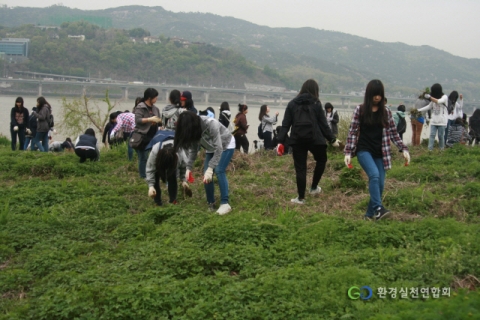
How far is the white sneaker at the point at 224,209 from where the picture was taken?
648 cm

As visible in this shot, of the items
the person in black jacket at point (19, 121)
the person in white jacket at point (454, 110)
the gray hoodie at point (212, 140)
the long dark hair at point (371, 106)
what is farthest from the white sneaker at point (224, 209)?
the person in black jacket at point (19, 121)

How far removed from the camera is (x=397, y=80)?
121875 millimetres

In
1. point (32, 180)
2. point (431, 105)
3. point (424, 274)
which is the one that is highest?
point (431, 105)

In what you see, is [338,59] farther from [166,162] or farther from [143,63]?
[166,162]

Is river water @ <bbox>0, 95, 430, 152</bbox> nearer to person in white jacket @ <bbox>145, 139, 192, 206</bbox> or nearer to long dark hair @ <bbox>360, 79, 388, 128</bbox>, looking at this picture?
person in white jacket @ <bbox>145, 139, 192, 206</bbox>

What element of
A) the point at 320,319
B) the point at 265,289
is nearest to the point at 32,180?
the point at 265,289

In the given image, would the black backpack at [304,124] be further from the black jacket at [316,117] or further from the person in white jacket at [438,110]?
the person in white jacket at [438,110]

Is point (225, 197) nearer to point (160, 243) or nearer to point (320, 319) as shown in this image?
point (160, 243)

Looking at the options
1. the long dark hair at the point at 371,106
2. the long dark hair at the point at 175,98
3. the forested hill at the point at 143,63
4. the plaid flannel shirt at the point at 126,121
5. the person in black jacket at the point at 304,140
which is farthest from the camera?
the forested hill at the point at 143,63

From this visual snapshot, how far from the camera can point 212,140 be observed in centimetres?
646

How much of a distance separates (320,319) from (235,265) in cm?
125

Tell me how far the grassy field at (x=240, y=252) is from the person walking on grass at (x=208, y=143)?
367 millimetres

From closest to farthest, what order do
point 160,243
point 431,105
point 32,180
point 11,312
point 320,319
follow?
point 320,319
point 11,312
point 160,243
point 32,180
point 431,105

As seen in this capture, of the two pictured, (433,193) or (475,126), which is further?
(475,126)
